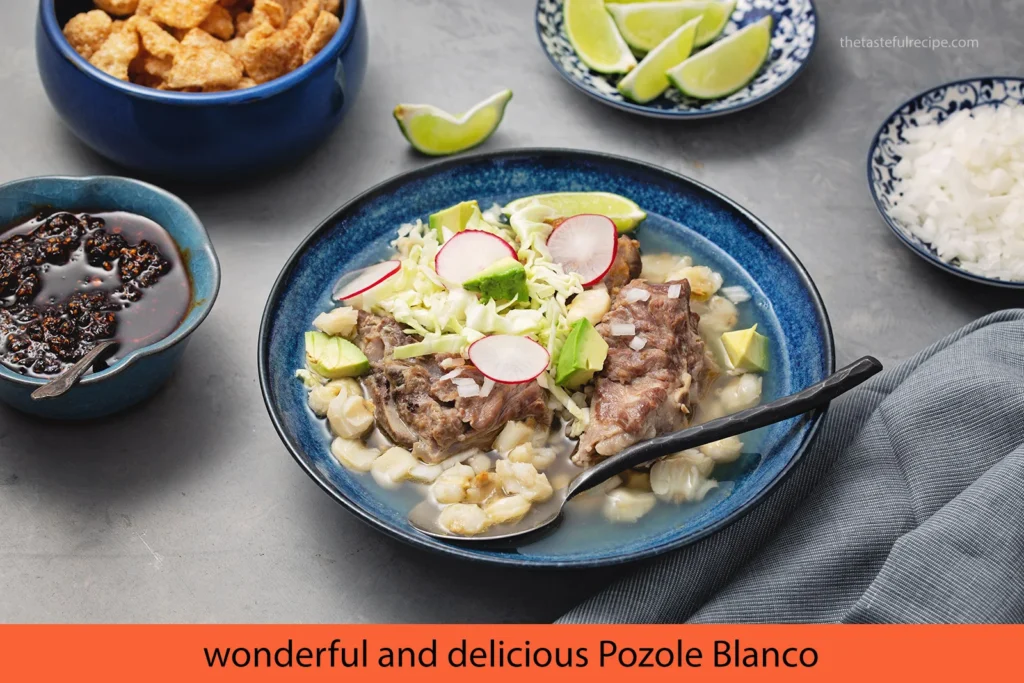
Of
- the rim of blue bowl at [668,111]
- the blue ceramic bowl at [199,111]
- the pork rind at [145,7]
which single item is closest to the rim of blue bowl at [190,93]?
the blue ceramic bowl at [199,111]

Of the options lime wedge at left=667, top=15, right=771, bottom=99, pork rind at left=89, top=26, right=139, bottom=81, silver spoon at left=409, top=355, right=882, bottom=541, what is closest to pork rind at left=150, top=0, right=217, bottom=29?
pork rind at left=89, top=26, right=139, bottom=81

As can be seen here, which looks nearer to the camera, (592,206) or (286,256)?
(592,206)

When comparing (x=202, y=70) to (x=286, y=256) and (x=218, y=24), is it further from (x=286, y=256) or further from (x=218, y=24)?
(x=286, y=256)

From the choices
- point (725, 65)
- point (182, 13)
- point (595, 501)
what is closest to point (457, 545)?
point (595, 501)

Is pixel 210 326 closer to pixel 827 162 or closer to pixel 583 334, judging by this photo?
pixel 583 334

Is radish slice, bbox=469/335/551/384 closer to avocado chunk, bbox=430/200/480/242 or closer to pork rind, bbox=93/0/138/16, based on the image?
avocado chunk, bbox=430/200/480/242

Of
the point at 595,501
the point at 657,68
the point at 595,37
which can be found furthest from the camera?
the point at 595,37
